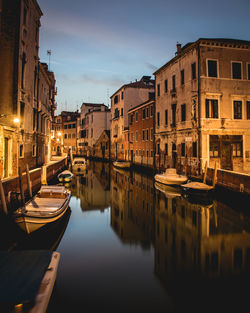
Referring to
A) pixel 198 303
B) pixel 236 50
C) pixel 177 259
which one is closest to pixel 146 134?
pixel 236 50

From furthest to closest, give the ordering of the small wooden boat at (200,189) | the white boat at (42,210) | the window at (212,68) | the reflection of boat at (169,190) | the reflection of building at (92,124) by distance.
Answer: the reflection of building at (92,124) → the window at (212,68) → the reflection of boat at (169,190) → the small wooden boat at (200,189) → the white boat at (42,210)

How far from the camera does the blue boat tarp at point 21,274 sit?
3387 mm

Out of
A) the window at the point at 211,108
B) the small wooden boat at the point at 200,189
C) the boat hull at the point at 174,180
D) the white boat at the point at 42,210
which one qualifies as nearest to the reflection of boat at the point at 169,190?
the boat hull at the point at 174,180

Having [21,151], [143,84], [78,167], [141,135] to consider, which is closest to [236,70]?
[141,135]

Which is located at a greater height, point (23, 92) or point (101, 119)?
point (101, 119)

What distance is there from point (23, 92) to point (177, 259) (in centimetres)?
1481

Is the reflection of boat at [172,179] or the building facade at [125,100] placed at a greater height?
the building facade at [125,100]

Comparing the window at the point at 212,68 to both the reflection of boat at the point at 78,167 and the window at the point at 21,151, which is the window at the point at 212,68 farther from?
the reflection of boat at the point at 78,167

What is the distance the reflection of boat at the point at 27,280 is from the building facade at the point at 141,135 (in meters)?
22.8

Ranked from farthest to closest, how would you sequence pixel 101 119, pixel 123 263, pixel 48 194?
pixel 101 119, pixel 48 194, pixel 123 263

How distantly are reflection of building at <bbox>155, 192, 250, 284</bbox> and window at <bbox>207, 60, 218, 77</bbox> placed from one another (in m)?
11.3

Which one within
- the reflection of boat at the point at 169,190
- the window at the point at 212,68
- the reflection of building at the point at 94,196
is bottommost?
the reflection of building at the point at 94,196

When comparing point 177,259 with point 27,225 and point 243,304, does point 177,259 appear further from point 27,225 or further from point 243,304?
point 27,225

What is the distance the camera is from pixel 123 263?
6648 mm
